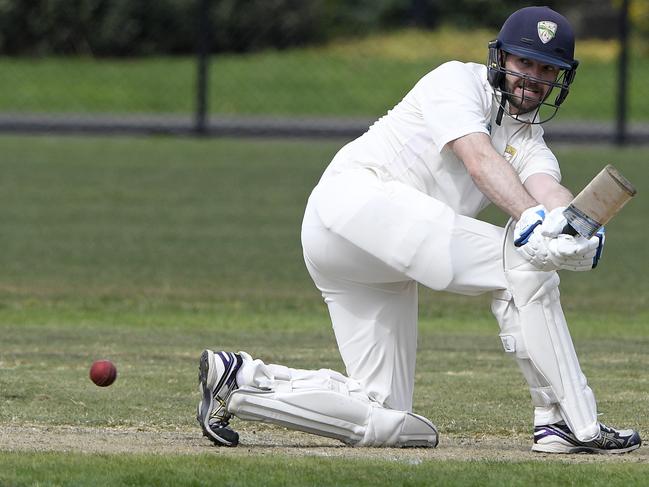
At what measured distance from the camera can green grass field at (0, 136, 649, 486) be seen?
5273mm

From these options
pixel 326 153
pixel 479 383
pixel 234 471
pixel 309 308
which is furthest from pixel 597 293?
pixel 326 153

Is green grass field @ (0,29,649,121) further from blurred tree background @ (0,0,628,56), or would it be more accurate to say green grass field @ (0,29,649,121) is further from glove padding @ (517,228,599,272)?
glove padding @ (517,228,599,272)

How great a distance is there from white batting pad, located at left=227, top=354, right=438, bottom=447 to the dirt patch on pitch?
0.06 m

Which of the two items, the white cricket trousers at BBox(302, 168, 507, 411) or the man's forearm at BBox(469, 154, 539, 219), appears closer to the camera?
the man's forearm at BBox(469, 154, 539, 219)

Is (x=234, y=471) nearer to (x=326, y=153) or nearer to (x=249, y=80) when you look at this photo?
(x=326, y=153)

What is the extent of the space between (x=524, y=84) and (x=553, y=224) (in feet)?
2.28

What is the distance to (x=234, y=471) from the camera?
16.7ft

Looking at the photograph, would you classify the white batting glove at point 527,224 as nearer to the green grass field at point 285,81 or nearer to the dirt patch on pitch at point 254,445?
the dirt patch on pitch at point 254,445

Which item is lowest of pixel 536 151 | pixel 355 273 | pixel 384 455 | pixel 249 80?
pixel 249 80

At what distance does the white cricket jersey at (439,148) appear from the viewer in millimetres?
5711

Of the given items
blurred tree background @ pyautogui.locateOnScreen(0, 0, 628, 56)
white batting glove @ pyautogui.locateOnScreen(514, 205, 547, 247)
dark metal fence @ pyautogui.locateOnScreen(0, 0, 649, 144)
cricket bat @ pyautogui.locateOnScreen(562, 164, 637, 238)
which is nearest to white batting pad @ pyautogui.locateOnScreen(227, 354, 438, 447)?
white batting glove @ pyautogui.locateOnScreen(514, 205, 547, 247)

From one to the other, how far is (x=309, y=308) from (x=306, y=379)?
5106 millimetres

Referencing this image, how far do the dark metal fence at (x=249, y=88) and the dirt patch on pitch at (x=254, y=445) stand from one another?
52.4ft

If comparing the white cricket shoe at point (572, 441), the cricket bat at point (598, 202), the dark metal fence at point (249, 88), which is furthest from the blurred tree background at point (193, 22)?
the cricket bat at point (598, 202)
